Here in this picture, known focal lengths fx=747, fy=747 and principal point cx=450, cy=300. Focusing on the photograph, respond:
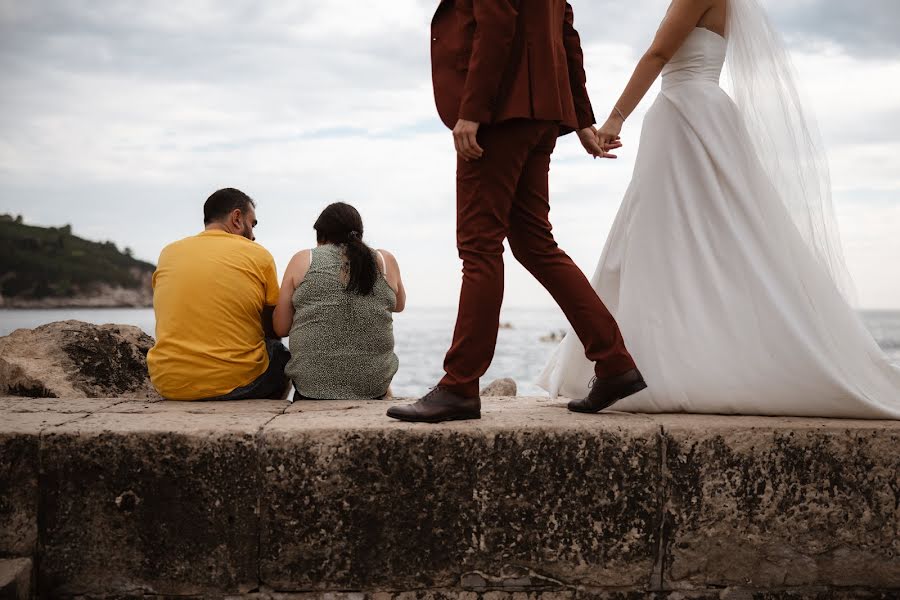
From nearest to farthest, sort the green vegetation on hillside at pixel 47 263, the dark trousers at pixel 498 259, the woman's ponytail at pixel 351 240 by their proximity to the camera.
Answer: the dark trousers at pixel 498 259 < the woman's ponytail at pixel 351 240 < the green vegetation on hillside at pixel 47 263

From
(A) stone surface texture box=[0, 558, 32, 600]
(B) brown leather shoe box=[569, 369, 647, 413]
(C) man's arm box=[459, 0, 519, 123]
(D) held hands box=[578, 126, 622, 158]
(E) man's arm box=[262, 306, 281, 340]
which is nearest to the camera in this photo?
(A) stone surface texture box=[0, 558, 32, 600]

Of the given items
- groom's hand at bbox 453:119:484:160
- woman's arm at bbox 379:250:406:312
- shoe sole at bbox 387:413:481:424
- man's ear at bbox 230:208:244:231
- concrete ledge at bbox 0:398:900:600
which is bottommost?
concrete ledge at bbox 0:398:900:600

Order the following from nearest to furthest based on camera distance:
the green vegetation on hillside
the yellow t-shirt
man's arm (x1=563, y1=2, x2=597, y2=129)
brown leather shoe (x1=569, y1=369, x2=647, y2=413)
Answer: brown leather shoe (x1=569, y1=369, x2=647, y2=413), man's arm (x1=563, y1=2, x2=597, y2=129), the yellow t-shirt, the green vegetation on hillside

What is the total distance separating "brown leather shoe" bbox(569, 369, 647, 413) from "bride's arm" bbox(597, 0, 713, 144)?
3.63ft

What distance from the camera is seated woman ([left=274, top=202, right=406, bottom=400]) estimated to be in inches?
152

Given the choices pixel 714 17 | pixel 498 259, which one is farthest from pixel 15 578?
pixel 714 17

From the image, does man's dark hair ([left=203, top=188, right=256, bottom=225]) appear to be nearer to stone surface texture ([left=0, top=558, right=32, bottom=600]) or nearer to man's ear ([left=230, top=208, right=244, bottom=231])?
man's ear ([left=230, top=208, right=244, bottom=231])

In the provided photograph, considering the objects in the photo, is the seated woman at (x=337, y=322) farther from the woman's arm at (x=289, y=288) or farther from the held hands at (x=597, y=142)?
the held hands at (x=597, y=142)

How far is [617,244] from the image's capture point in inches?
135

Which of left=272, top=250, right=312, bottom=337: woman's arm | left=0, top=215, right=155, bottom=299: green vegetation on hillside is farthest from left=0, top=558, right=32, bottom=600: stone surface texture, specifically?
left=0, top=215, right=155, bottom=299: green vegetation on hillside

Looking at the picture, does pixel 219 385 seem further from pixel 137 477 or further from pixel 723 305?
pixel 723 305

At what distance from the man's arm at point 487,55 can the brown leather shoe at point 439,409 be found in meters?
1.05

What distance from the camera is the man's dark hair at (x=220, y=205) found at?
4.15 meters

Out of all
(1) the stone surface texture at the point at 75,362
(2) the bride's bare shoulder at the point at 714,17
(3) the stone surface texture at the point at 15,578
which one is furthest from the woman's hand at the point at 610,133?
(1) the stone surface texture at the point at 75,362
